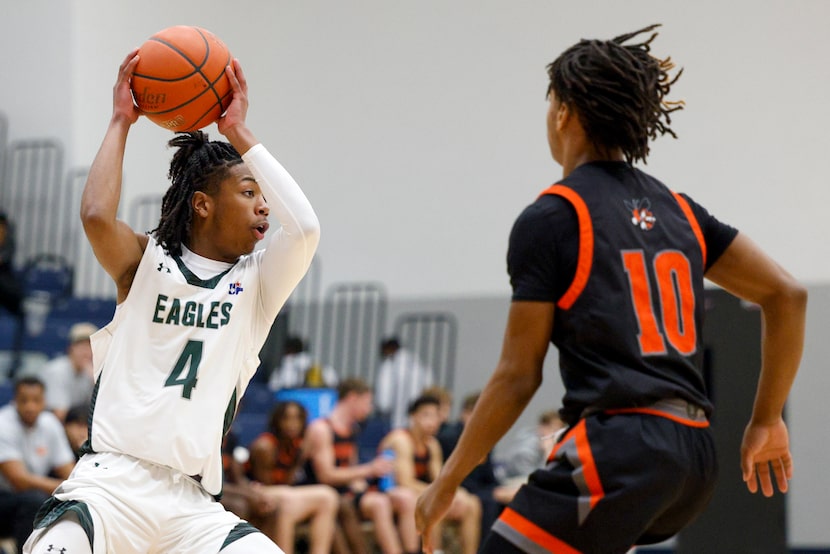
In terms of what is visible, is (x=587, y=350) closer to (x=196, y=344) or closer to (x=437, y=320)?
(x=196, y=344)

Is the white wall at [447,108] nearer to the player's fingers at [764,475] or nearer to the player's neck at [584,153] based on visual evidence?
the player's fingers at [764,475]

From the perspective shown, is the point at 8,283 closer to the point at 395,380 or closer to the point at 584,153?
the point at 395,380

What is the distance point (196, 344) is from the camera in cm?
313

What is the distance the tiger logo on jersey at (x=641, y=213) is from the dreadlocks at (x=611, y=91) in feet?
0.54

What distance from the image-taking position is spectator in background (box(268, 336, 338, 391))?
433 inches

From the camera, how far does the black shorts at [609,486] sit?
241 centimetres

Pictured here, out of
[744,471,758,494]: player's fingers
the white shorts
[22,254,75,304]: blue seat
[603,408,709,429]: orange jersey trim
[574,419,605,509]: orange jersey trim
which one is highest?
[603,408,709,429]: orange jersey trim

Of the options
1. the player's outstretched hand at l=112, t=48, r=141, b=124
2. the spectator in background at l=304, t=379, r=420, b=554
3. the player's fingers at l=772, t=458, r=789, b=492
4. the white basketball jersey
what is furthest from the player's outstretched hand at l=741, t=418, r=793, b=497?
the spectator in background at l=304, t=379, r=420, b=554

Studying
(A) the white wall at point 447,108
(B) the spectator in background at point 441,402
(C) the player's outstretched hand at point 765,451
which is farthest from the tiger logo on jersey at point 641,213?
(A) the white wall at point 447,108

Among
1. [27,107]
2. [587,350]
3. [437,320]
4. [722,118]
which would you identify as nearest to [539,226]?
[587,350]

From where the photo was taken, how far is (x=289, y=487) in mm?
7984

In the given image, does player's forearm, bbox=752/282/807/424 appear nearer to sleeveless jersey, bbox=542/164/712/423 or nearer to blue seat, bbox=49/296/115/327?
sleeveless jersey, bbox=542/164/712/423

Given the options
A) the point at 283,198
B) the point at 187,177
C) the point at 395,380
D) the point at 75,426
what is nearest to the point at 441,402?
the point at 395,380

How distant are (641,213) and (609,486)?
0.63 metres
